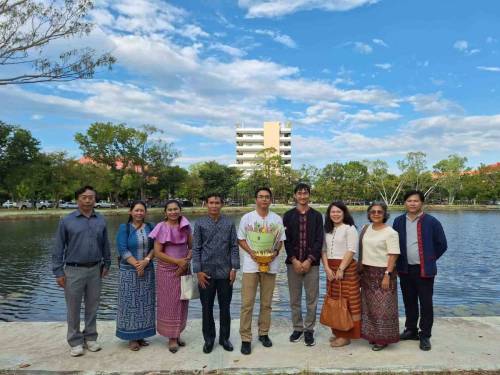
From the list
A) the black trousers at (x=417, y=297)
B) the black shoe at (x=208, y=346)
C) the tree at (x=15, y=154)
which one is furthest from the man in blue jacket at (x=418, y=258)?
the tree at (x=15, y=154)

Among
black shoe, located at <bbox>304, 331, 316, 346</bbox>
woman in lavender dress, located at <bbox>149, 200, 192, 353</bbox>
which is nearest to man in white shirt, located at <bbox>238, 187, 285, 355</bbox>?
black shoe, located at <bbox>304, 331, 316, 346</bbox>

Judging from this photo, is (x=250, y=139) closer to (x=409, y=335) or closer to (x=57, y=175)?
(x=57, y=175)

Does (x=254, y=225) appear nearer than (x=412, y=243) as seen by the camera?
Yes

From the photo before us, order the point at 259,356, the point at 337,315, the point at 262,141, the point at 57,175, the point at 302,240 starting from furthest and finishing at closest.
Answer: the point at 262,141
the point at 57,175
the point at 302,240
the point at 337,315
the point at 259,356

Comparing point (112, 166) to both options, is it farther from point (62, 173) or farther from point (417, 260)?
point (417, 260)

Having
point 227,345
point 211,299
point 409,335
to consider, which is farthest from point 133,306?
point 409,335

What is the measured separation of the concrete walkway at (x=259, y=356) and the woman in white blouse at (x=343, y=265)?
17 cm

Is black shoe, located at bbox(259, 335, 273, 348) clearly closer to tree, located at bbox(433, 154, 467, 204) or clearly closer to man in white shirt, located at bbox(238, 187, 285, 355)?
man in white shirt, located at bbox(238, 187, 285, 355)

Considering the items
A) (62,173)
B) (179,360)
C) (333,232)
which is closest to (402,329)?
(333,232)

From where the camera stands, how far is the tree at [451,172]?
204 feet

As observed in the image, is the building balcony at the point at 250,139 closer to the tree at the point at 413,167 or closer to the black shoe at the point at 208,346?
the tree at the point at 413,167

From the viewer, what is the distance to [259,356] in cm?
411

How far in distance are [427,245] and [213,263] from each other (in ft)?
7.66

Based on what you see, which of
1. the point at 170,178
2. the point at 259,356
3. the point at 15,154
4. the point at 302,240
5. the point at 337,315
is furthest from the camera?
the point at 170,178
